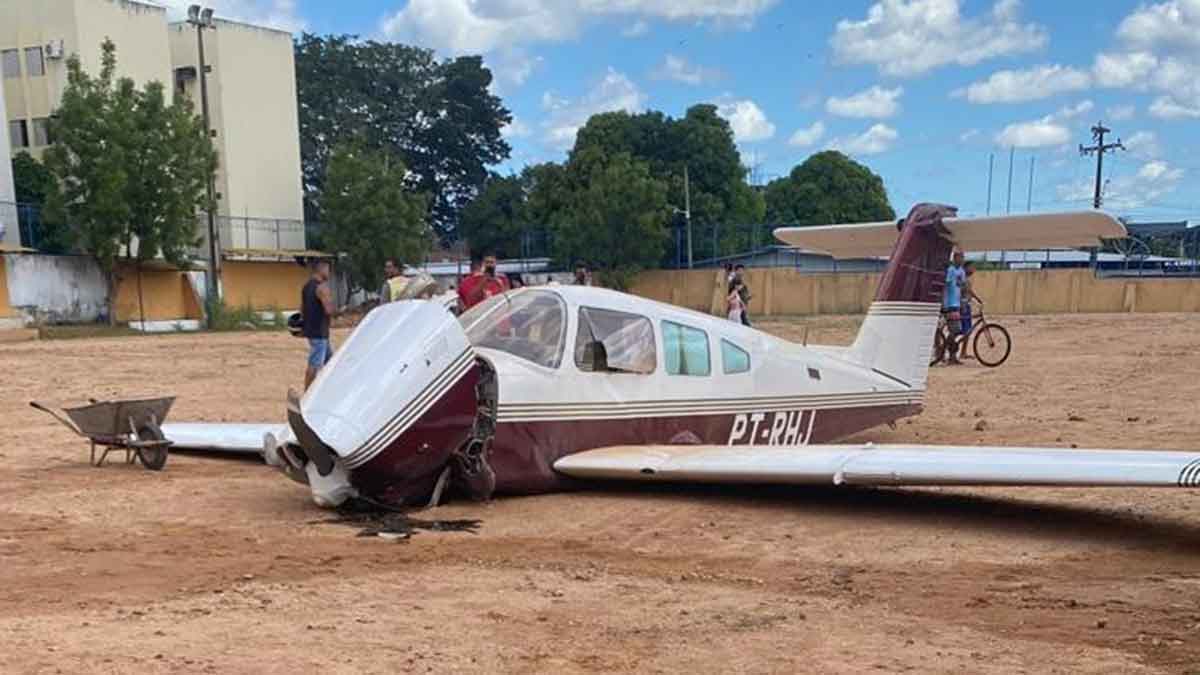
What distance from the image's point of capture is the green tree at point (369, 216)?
55.8 m

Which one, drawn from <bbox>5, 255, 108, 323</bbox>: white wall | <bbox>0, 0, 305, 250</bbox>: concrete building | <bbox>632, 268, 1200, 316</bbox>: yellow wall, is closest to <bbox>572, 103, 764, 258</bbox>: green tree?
<bbox>632, 268, 1200, 316</bbox>: yellow wall

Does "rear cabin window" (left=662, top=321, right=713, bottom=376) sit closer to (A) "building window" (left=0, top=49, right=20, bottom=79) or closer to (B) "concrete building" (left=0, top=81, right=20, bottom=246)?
(B) "concrete building" (left=0, top=81, right=20, bottom=246)

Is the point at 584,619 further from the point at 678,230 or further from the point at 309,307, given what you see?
the point at 678,230

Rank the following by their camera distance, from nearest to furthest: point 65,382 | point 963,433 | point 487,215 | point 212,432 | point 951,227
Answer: point 212,432 → point 951,227 → point 963,433 → point 65,382 → point 487,215

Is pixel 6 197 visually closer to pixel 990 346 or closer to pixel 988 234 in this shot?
pixel 990 346

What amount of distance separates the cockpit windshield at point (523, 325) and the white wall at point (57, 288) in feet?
134

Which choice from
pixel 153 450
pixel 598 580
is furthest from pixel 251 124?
pixel 598 580

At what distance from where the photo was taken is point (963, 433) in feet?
42.3

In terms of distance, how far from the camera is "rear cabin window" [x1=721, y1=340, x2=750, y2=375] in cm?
993

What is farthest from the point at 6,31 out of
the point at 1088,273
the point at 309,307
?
the point at 1088,273

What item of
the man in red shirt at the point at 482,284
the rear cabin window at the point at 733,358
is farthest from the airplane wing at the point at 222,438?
the rear cabin window at the point at 733,358

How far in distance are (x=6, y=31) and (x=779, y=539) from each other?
5819 cm

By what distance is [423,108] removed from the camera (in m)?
84.4

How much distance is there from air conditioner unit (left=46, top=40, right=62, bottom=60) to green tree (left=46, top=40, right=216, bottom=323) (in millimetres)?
7499
